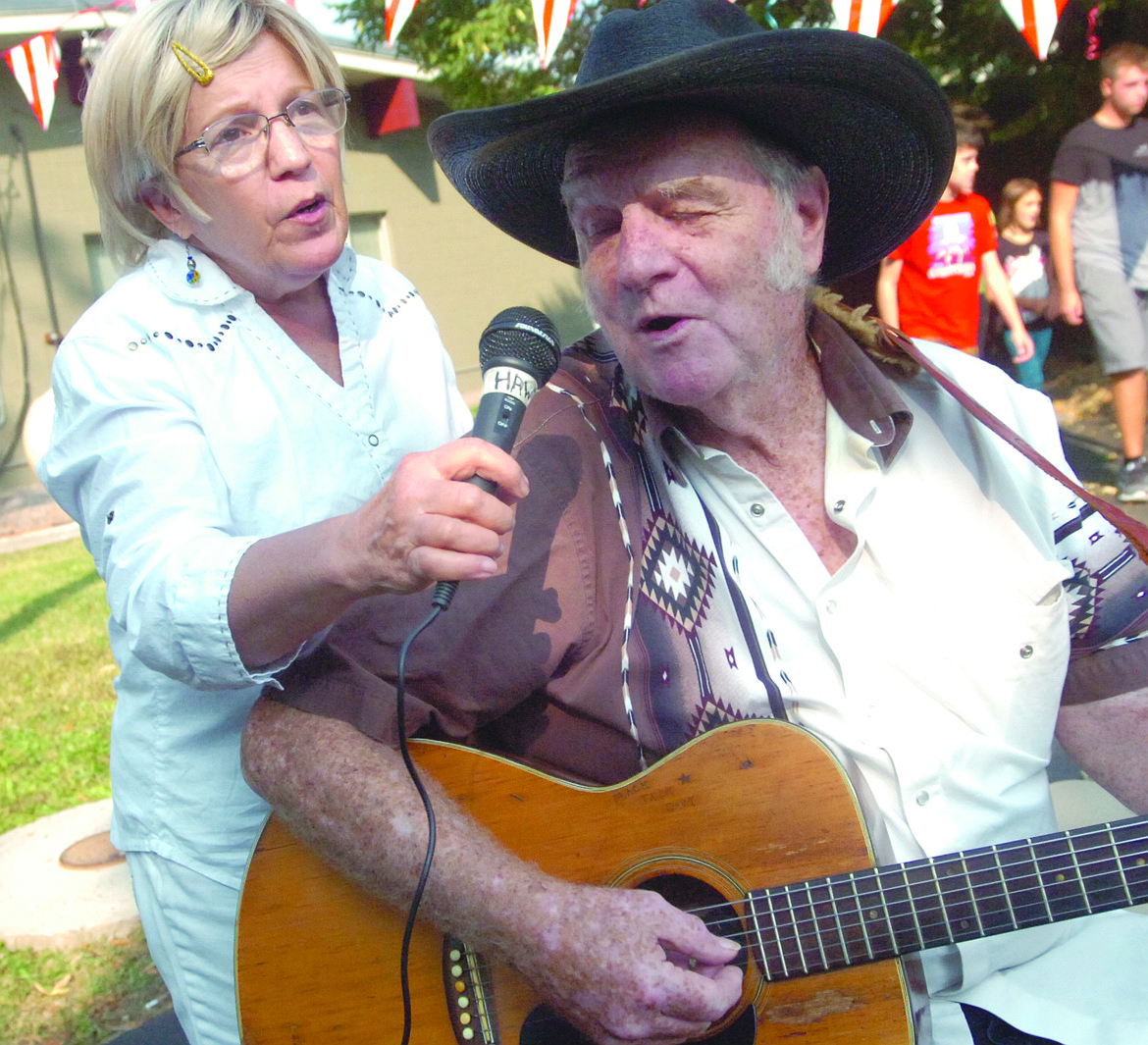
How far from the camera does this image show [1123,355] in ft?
19.6

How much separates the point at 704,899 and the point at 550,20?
3.80 metres

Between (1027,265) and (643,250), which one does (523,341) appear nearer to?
(643,250)

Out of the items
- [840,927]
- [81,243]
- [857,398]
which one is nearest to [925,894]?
[840,927]

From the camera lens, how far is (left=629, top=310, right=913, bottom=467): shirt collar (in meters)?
1.88

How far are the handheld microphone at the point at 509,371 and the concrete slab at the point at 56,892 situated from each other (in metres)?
2.77

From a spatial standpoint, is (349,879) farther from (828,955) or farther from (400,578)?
(828,955)

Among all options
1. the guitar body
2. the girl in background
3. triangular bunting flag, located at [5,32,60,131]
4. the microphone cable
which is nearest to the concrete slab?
the guitar body

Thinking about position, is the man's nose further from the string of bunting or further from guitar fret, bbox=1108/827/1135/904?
the string of bunting

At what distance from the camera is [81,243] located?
11.2m

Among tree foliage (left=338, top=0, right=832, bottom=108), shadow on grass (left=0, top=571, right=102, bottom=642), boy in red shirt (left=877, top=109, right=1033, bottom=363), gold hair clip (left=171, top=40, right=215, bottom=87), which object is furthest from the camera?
tree foliage (left=338, top=0, right=832, bottom=108)

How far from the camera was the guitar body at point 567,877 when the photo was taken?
5.24 ft

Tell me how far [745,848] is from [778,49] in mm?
1218

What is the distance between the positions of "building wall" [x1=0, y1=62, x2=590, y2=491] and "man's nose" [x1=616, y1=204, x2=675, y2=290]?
5.51m

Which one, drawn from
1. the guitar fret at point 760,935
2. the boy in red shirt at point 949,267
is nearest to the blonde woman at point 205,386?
the guitar fret at point 760,935
